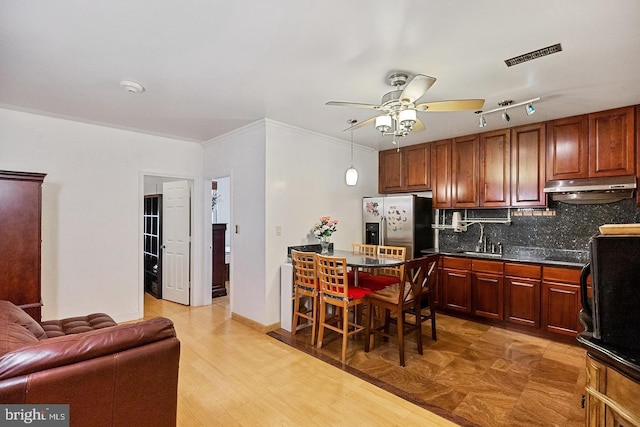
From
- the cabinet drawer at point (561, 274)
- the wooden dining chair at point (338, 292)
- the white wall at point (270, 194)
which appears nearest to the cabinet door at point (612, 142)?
the cabinet drawer at point (561, 274)

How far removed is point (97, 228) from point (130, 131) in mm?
1298

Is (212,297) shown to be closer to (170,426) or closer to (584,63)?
(170,426)

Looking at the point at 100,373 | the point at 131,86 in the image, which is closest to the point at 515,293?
the point at 100,373

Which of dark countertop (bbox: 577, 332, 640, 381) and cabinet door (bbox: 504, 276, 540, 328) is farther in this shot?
cabinet door (bbox: 504, 276, 540, 328)

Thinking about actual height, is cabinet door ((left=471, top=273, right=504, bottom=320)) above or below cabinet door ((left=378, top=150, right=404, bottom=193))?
below

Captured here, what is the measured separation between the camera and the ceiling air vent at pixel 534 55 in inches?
80.8

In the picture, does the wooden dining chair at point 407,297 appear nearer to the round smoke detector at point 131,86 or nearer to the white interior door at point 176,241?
the round smoke detector at point 131,86

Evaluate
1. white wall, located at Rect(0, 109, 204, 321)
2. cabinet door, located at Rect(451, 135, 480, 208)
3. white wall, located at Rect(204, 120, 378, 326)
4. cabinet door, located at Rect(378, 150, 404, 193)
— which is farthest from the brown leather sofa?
cabinet door, located at Rect(378, 150, 404, 193)

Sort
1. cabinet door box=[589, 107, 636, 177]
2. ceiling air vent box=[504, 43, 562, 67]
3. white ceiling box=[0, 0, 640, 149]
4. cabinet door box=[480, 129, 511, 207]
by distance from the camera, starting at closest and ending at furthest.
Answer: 1. white ceiling box=[0, 0, 640, 149]
2. ceiling air vent box=[504, 43, 562, 67]
3. cabinet door box=[589, 107, 636, 177]
4. cabinet door box=[480, 129, 511, 207]

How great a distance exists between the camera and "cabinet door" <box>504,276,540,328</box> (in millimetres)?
3463

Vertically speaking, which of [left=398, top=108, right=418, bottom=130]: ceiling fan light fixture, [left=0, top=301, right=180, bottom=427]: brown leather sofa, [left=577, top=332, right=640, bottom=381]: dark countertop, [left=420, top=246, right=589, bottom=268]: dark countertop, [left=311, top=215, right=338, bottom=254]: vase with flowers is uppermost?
[left=398, top=108, right=418, bottom=130]: ceiling fan light fixture

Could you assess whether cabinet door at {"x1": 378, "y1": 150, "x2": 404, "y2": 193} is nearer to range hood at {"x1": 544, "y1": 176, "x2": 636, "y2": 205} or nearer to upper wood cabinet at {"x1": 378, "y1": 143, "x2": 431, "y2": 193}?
upper wood cabinet at {"x1": 378, "y1": 143, "x2": 431, "y2": 193}

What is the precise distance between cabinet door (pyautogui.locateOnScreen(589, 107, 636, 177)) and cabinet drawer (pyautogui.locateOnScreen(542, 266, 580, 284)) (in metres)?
1.07

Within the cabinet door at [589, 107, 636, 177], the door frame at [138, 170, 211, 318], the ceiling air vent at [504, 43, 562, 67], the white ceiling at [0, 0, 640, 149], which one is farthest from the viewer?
the door frame at [138, 170, 211, 318]
